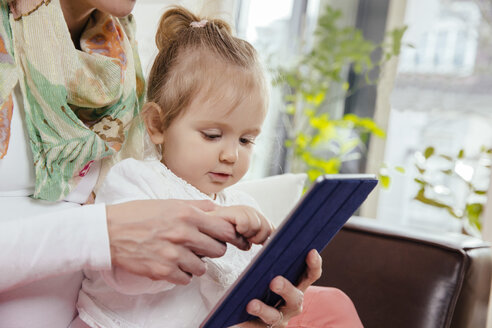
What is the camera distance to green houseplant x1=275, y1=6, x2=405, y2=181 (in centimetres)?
323

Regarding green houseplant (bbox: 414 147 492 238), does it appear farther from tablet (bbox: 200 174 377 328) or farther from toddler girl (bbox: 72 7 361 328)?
tablet (bbox: 200 174 377 328)

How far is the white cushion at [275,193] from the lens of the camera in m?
1.51

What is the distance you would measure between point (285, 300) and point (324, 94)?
8.80 ft

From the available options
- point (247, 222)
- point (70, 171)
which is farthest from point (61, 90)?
point (247, 222)

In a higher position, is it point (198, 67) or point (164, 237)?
point (198, 67)

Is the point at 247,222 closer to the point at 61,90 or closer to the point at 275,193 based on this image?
the point at 61,90

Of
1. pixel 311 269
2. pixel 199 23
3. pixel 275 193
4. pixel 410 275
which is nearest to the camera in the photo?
pixel 311 269

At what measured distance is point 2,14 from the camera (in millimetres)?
910

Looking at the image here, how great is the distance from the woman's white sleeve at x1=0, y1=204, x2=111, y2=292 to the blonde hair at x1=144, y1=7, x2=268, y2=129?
0.34 m

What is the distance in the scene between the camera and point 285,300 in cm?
82

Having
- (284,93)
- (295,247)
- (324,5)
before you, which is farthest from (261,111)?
(324,5)

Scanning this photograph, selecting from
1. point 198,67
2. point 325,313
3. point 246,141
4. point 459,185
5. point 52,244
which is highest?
point 198,67

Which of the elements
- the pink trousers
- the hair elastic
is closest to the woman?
the hair elastic

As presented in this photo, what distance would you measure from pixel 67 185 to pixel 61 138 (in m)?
0.09
